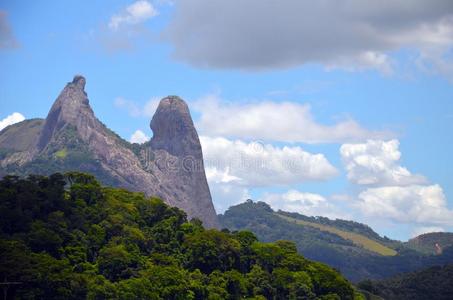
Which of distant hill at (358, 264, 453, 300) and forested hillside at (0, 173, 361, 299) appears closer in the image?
forested hillside at (0, 173, 361, 299)

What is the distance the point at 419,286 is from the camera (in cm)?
16138

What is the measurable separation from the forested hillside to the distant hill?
45512 mm

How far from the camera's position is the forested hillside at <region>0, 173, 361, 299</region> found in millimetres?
82562

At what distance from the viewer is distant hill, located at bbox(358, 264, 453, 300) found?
152 meters

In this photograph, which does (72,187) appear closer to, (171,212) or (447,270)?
(171,212)

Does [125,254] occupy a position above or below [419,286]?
below

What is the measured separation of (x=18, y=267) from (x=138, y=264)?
671 inches

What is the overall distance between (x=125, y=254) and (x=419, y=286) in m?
84.8

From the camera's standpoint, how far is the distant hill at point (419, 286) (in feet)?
498

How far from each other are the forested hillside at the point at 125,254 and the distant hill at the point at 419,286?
149 ft

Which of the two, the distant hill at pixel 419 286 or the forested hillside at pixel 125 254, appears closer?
the forested hillside at pixel 125 254

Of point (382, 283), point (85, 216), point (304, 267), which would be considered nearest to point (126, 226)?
point (85, 216)

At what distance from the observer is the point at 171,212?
112m

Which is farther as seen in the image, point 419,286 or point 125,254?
point 419,286
